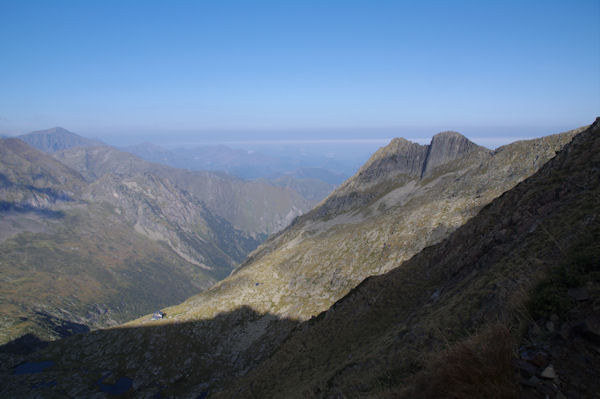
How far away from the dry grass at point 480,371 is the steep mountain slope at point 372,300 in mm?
4638

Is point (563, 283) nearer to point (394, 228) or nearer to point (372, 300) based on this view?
point (372, 300)

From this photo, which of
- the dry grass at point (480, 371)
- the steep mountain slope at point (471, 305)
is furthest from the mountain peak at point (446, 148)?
the dry grass at point (480, 371)

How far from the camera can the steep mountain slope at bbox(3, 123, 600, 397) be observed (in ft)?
55.5

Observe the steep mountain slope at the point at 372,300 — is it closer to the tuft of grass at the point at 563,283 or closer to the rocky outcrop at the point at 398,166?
the tuft of grass at the point at 563,283

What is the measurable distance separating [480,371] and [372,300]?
3139 centimetres

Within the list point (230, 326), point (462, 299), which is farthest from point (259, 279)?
point (462, 299)

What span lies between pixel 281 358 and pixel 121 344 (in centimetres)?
11579

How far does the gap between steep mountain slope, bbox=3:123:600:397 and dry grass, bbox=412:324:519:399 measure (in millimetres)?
4638

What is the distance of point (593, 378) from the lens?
7.12 m

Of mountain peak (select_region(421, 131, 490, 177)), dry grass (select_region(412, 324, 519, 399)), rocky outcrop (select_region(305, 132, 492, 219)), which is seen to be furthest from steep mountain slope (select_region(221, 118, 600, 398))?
mountain peak (select_region(421, 131, 490, 177))

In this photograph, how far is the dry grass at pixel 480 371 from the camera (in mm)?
6594

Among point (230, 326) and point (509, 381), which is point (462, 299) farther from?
point (230, 326)

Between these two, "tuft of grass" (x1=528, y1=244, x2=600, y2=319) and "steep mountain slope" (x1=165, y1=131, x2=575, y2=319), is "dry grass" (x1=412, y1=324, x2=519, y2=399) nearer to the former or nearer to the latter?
"tuft of grass" (x1=528, y1=244, x2=600, y2=319)

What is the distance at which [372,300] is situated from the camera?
36.4 metres
